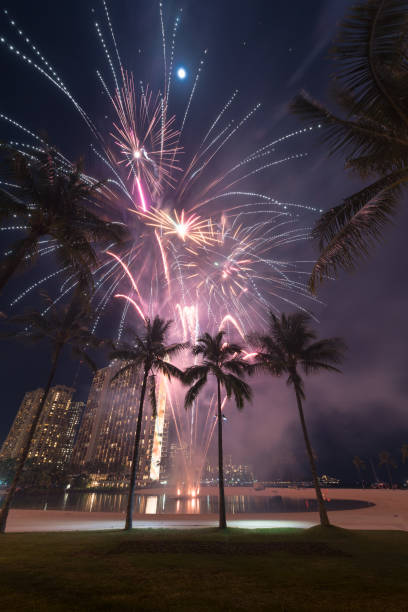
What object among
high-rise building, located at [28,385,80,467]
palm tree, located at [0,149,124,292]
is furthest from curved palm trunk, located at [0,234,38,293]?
high-rise building, located at [28,385,80,467]

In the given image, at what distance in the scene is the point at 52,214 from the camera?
39.9ft

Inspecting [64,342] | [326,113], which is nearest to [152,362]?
[64,342]

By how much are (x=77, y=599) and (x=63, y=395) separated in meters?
177

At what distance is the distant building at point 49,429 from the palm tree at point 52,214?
16924cm

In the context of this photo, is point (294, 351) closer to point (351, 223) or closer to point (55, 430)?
point (351, 223)

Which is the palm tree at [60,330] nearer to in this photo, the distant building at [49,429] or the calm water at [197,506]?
the calm water at [197,506]

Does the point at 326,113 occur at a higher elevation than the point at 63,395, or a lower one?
lower

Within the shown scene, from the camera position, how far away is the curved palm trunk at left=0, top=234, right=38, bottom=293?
421 inches

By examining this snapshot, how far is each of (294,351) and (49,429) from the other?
173m

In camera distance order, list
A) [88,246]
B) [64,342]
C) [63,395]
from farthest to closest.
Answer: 1. [63,395]
2. [64,342]
3. [88,246]

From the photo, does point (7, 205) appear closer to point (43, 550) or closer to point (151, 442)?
point (43, 550)

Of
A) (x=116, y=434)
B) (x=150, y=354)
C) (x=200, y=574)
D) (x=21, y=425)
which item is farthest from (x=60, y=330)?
(x=21, y=425)

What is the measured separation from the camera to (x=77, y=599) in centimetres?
561

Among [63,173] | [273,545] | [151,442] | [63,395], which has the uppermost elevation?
[63,395]
